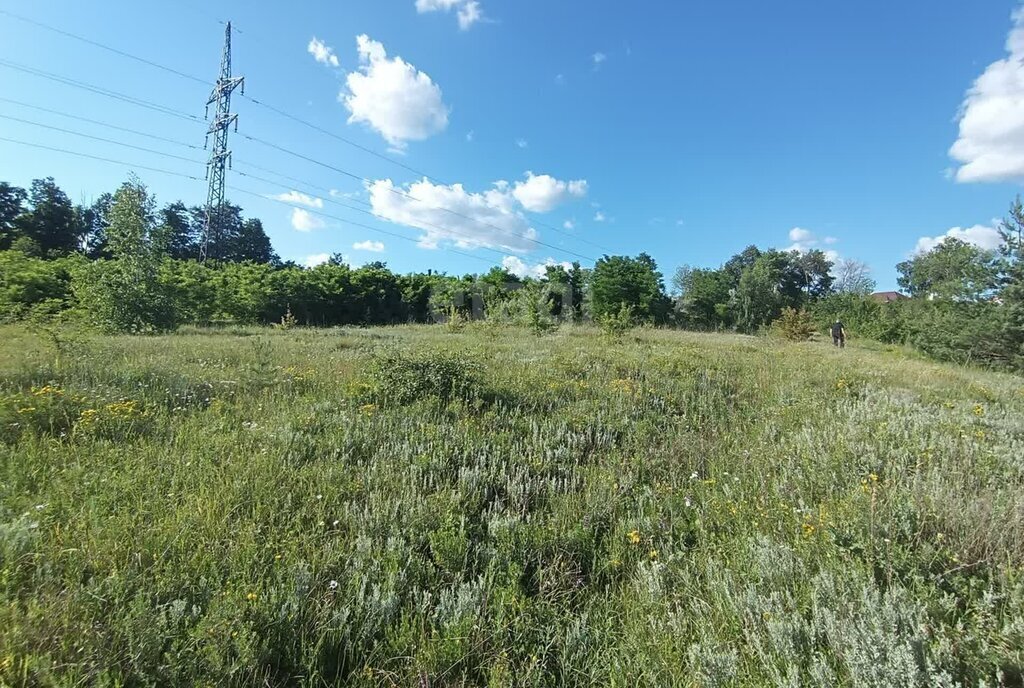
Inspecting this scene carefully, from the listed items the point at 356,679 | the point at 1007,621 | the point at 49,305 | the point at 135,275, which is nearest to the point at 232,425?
the point at 356,679

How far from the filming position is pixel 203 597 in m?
2.19

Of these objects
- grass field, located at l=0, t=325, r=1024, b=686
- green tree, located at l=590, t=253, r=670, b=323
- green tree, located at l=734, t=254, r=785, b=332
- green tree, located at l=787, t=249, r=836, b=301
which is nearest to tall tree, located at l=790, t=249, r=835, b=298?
green tree, located at l=787, t=249, r=836, b=301

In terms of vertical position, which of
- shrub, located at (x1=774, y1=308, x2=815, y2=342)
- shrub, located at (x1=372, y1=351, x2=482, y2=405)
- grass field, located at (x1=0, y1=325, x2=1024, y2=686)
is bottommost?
grass field, located at (x1=0, y1=325, x2=1024, y2=686)

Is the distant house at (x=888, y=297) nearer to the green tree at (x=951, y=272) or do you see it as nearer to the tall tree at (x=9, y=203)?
the green tree at (x=951, y=272)

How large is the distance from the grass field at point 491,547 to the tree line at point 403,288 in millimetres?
8320

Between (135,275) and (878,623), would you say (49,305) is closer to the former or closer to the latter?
(135,275)

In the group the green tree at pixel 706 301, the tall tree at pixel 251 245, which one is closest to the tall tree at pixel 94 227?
the tall tree at pixel 251 245

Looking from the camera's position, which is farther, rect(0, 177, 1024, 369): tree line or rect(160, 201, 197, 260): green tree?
rect(160, 201, 197, 260): green tree

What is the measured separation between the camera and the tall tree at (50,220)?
39.3 metres

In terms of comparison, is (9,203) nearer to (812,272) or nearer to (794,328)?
(794,328)

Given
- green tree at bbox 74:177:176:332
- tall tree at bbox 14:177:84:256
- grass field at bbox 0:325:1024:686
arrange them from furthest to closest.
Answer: tall tree at bbox 14:177:84:256
green tree at bbox 74:177:176:332
grass field at bbox 0:325:1024:686

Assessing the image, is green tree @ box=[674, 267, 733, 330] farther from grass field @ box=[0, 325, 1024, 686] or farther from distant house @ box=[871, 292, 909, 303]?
grass field @ box=[0, 325, 1024, 686]

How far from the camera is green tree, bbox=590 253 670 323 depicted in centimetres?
4356

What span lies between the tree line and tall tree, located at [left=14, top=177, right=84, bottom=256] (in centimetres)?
12
